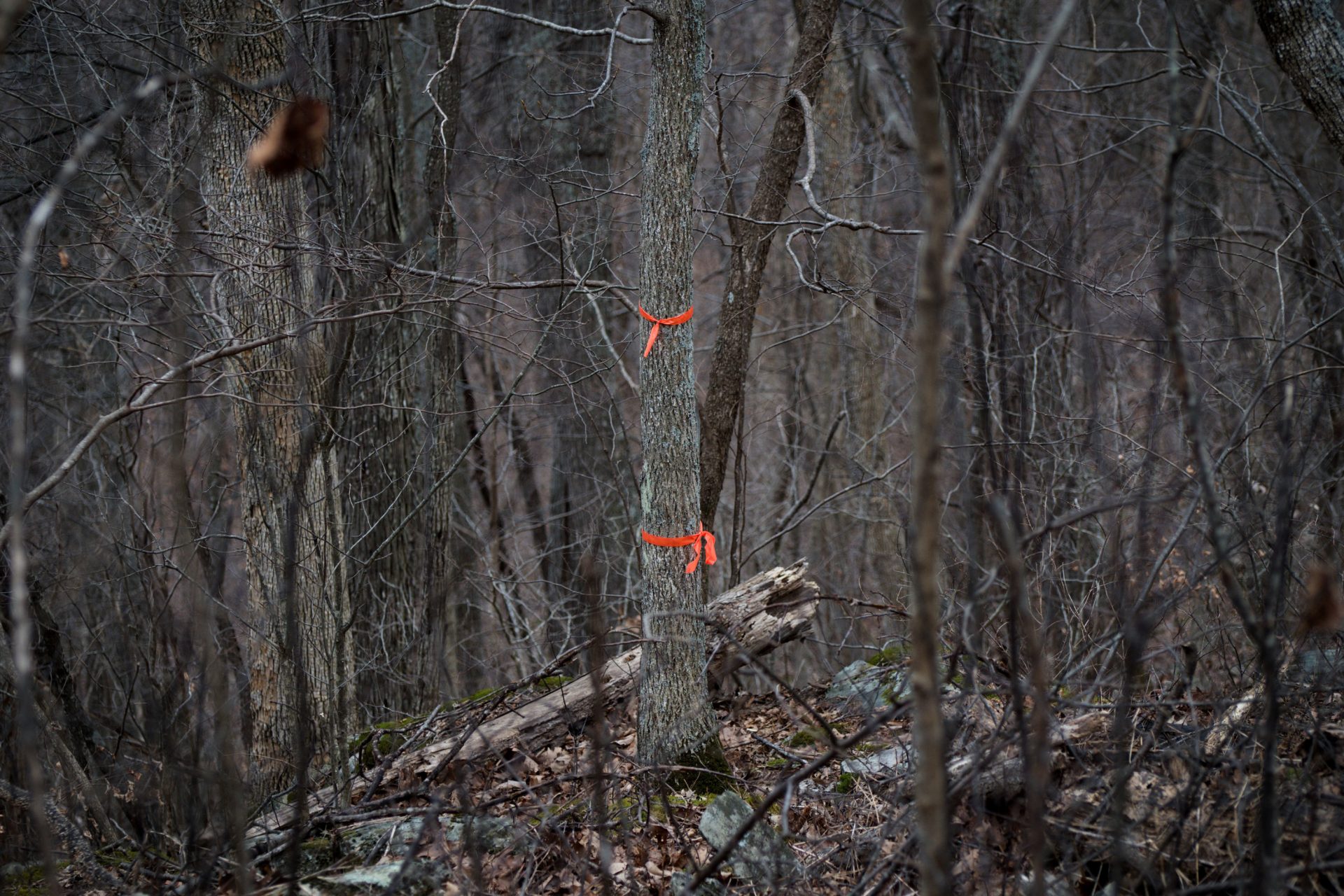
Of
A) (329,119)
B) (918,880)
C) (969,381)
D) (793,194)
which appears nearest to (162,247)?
(329,119)

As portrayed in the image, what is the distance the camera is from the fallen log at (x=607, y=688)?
4945 mm

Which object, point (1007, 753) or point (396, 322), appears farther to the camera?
point (396, 322)

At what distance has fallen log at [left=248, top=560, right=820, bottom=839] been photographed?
4945 mm

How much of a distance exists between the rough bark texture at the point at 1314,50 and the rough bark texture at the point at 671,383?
3.22 metres

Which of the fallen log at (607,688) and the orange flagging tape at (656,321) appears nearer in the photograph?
the orange flagging tape at (656,321)

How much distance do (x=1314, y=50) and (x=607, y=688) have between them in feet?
17.1

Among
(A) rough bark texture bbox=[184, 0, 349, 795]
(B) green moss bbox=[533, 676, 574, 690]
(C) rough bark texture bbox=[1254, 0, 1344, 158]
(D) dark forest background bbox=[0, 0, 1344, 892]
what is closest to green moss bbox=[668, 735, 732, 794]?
(D) dark forest background bbox=[0, 0, 1344, 892]

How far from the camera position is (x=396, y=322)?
25.7 feet

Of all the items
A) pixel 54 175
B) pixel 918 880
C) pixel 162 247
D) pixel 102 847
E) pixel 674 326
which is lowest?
pixel 102 847

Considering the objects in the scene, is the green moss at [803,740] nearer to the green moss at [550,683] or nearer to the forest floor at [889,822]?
the forest floor at [889,822]

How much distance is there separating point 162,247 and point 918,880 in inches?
178

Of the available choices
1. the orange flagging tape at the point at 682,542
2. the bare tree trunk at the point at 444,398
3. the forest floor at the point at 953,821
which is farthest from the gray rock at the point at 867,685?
the bare tree trunk at the point at 444,398

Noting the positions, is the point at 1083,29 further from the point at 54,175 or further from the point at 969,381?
the point at 54,175

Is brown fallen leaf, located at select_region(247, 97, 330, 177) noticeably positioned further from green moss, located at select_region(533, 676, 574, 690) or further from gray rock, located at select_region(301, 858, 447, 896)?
green moss, located at select_region(533, 676, 574, 690)
